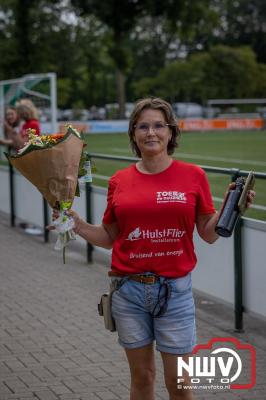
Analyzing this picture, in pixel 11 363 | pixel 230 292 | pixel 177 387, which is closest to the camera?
pixel 177 387

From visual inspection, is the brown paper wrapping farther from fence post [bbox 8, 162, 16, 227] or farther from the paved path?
fence post [bbox 8, 162, 16, 227]

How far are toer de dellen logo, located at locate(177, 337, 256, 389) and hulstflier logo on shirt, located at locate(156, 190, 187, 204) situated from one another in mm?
1429

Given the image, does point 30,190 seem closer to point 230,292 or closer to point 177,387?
point 230,292

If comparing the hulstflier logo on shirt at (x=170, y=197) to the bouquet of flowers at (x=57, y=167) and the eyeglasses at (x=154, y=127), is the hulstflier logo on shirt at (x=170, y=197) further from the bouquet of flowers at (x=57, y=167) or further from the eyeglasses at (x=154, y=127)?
the bouquet of flowers at (x=57, y=167)

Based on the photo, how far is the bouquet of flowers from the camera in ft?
13.6

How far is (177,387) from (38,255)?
755 cm

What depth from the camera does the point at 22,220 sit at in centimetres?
1416

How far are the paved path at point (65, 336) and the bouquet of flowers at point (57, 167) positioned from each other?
5.61 feet

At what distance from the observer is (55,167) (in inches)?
163

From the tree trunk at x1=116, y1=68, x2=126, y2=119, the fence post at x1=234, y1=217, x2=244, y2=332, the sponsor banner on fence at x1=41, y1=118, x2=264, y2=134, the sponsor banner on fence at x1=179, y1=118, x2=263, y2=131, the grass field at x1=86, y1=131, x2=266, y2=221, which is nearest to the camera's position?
the fence post at x1=234, y1=217, x2=244, y2=332

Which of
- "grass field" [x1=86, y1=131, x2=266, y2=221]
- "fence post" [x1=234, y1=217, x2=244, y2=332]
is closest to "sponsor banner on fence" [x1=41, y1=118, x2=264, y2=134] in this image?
"grass field" [x1=86, y1=131, x2=266, y2=221]

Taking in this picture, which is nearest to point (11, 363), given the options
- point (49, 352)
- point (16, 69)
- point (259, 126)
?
point (49, 352)

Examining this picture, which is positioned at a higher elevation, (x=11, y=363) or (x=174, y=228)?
(x=174, y=228)

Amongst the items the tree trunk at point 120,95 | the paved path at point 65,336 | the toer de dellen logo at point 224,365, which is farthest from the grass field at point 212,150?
the tree trunk at point 120,95
